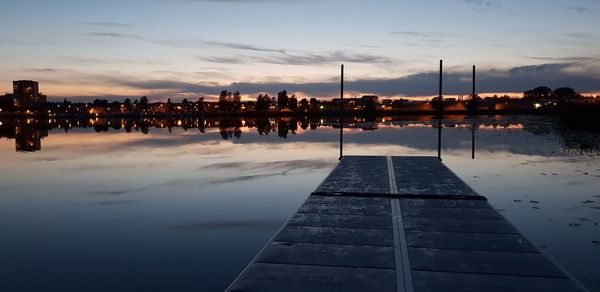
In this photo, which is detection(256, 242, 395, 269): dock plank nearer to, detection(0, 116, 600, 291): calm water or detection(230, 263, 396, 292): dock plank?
detection(230, 263, 396, 292): dock plank

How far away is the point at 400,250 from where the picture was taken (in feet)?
21.1

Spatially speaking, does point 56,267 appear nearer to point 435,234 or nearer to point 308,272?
point 308,272

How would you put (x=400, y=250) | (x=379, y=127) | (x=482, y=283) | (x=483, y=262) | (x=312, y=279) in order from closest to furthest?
(x=482, y=283), (x=312, y=279), (x=483, y=262), (x=400, y=250), (x=379, y=127)

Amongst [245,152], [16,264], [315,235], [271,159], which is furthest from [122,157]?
[315,235]

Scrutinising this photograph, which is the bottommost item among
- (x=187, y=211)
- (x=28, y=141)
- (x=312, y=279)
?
(x=187, y=211)

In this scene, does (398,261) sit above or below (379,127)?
below

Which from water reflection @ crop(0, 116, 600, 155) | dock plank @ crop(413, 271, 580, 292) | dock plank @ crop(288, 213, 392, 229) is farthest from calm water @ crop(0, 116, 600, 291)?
water reflection @ crop(0, 116, 600, 155)

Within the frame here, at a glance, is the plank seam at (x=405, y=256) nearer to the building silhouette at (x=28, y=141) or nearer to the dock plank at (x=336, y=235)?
the dock plank at (x=336, y=235)

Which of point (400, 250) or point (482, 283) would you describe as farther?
point (400, 250)

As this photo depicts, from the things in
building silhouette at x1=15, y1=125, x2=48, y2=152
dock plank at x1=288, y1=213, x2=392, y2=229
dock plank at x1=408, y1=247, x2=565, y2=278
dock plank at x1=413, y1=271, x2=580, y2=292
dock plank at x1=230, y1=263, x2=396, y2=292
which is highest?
building silhouette at x1=15, y1=125, x2=48, y2=152

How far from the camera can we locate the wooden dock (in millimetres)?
5258

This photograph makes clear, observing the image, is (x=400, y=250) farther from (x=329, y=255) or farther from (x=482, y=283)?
(x=482, y=283)

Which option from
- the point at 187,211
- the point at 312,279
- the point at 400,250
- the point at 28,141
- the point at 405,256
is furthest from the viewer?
the point at 28,141

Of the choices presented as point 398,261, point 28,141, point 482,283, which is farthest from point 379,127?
point 482,283
